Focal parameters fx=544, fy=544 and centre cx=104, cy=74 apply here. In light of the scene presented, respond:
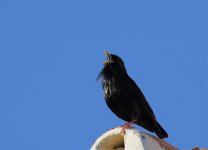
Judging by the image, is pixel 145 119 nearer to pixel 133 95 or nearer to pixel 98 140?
pixel 133 95

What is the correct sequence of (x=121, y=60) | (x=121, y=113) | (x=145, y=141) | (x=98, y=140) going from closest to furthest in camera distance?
(x=145, y=141) → (x=98, y=140) → (x=121, y=113) → (x=121, y=60)

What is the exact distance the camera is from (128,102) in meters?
8.47

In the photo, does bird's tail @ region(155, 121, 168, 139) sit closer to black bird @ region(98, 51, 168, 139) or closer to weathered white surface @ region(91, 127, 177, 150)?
black bird @ region(98, 51, 168, 139)

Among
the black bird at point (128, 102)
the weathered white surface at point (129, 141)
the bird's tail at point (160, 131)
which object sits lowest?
the weathered white surface at point (129, 141)

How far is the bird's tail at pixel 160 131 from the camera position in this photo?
27.1 ft

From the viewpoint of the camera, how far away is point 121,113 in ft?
28.0

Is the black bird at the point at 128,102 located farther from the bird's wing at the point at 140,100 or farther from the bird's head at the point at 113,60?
the bird's head at the point at 113,60

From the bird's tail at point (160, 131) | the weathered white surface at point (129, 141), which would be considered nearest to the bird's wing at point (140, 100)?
the bird's tail at point (160, 131)

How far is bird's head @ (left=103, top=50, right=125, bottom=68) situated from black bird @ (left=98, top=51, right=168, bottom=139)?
33 centimetres

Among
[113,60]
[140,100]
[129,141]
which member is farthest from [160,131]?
[129,141]

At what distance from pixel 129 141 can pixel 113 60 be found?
3188 mm

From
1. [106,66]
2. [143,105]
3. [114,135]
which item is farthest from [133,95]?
[114,135]

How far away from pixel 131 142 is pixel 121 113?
7.87ft

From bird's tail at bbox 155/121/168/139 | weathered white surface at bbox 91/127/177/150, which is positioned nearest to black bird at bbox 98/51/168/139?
bird's tail at bbox 155/121/168/139
